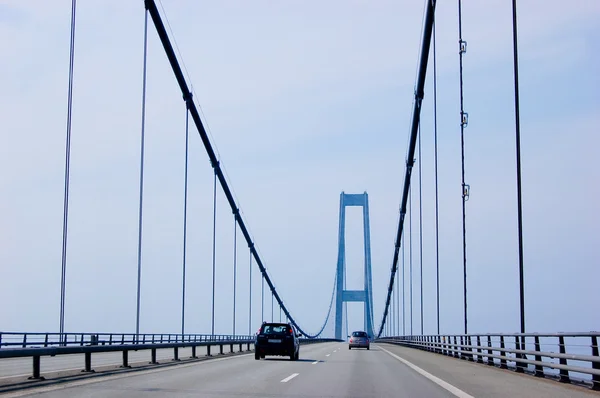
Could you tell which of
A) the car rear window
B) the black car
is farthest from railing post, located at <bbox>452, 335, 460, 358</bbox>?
the car rear window

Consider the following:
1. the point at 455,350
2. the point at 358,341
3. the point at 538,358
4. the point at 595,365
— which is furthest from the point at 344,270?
the point at 595,365

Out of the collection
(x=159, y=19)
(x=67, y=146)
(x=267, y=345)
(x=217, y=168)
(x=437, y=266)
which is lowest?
(x=267, y=345)

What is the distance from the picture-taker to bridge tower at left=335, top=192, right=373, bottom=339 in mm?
102000

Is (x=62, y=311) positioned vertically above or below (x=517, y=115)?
below

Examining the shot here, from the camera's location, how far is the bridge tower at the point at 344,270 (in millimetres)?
102000

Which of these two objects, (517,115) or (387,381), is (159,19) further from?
(387,381)

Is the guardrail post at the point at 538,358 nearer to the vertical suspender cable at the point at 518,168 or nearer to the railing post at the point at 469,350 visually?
the vertical suspender cable at the point at 518,168

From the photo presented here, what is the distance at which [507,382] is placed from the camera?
1623 cm

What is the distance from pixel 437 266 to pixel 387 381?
26.6 m

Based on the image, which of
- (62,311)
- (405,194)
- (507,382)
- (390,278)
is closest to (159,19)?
(62,311)

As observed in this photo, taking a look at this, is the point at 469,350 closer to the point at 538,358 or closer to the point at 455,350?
the point at 455,350

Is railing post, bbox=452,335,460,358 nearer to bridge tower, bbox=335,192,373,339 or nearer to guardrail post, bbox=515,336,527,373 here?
guardrail post, bbox=515,336,527,373

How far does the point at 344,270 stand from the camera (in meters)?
107

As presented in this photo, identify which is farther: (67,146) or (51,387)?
(67,146)
